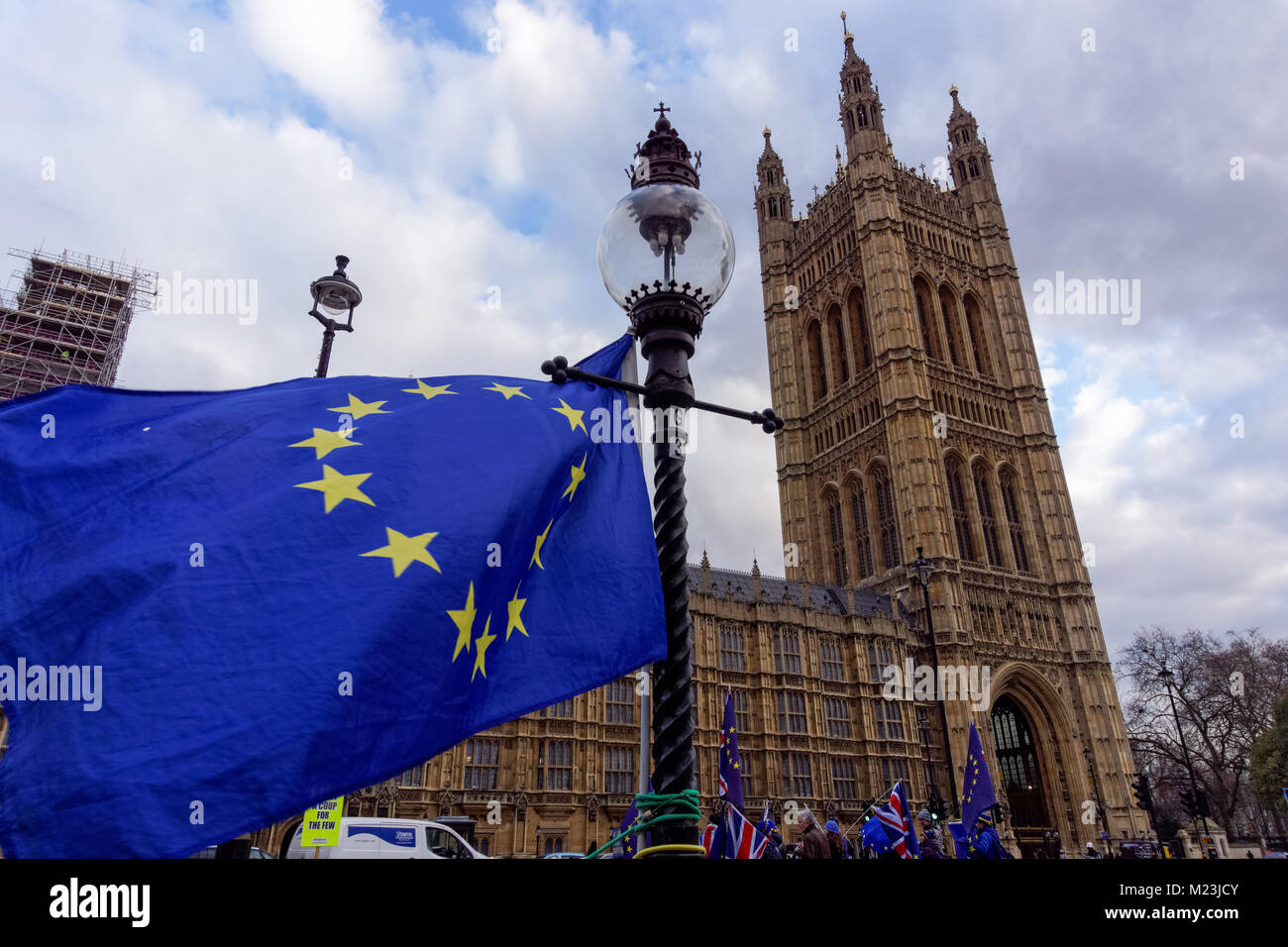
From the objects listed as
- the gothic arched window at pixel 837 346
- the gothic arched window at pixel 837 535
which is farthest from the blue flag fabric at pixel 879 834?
the gothic arched window at pixel 837 346

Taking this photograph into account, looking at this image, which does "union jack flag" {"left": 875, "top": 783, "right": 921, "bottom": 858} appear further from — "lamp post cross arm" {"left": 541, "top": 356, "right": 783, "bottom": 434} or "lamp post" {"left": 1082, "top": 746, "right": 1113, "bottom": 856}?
"lamp post" {"left": 1082, "top": 746, "right": 1113, "bottom": 856}

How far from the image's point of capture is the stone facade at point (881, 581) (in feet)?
104

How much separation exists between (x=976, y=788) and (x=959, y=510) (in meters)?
35.4

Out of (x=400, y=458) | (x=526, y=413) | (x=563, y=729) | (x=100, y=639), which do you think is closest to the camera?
(x=100, y=639)

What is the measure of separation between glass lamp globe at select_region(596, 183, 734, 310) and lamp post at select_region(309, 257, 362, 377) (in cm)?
648

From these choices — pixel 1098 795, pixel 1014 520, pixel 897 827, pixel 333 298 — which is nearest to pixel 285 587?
pixel 333 298

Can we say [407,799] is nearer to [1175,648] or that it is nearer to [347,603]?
[347,603]

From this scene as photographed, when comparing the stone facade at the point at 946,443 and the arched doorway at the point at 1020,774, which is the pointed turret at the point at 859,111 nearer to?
the stone facade at the point at 946,443

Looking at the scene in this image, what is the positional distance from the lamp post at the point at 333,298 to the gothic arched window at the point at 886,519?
4542 cm

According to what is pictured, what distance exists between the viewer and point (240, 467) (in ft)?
12.7
